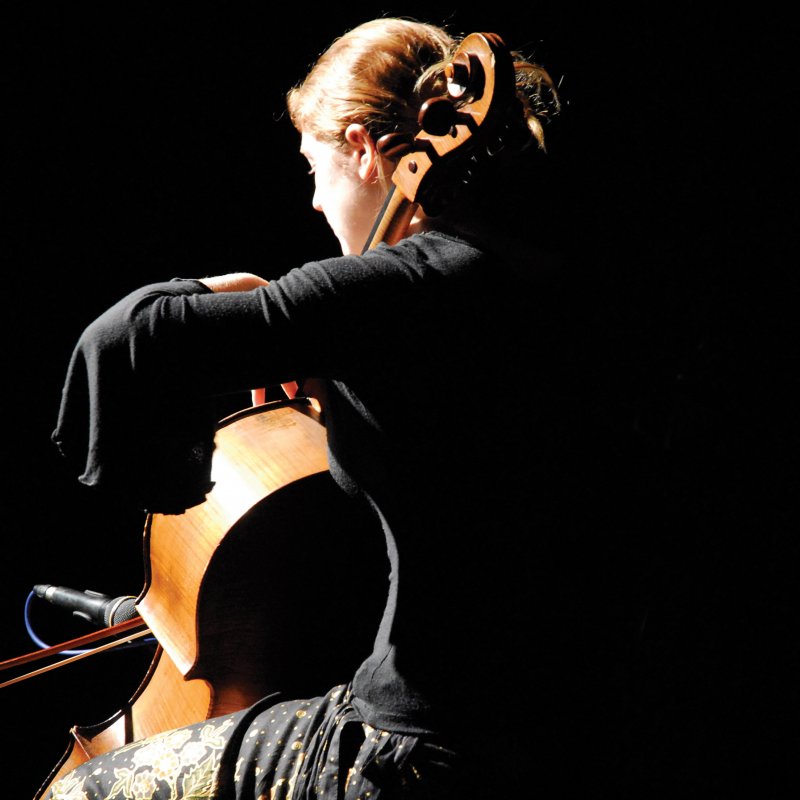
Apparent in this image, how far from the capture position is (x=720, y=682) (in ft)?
3.18

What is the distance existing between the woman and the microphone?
769 millimetres

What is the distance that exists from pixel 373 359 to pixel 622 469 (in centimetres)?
31

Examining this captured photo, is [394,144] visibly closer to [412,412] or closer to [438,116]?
[438,116]

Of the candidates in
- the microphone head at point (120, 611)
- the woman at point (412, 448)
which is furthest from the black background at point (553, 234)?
the microphone head at point (120, 611)

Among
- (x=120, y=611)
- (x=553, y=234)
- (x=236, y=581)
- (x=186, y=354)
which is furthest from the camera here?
(x=120, y=611)

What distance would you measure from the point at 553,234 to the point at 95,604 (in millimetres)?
1359

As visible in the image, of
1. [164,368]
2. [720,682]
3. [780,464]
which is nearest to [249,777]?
[164,368]

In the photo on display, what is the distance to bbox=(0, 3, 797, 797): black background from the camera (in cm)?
95

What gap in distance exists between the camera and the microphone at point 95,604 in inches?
60.2

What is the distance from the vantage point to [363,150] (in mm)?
834

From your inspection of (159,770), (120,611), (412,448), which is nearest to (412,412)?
→ (412,448)

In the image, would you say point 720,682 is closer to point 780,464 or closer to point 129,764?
point 780,464

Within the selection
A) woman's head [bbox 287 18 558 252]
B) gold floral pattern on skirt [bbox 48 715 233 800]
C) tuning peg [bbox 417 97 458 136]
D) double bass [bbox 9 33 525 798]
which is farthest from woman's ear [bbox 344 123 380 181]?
gold floral pattern on skirt [bbox 48 715 233 800]

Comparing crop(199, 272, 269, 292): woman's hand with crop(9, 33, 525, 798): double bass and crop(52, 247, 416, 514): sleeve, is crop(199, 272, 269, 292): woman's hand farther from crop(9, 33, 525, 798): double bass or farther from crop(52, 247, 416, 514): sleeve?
crop(9, 33, 525, 798): double bass
